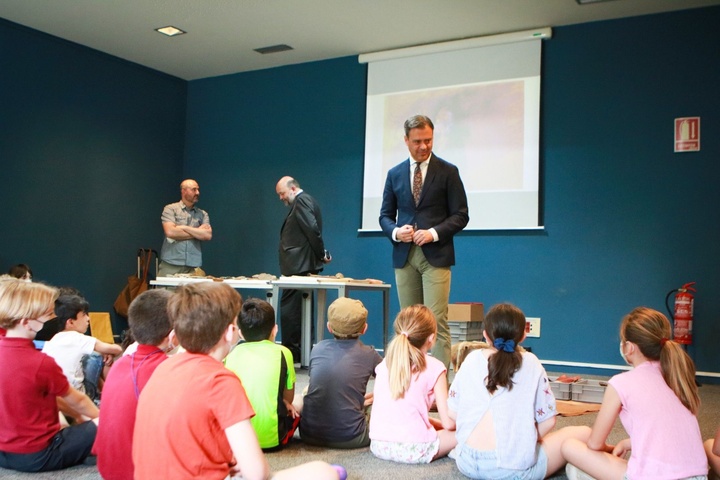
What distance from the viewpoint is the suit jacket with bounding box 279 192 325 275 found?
5.36 m

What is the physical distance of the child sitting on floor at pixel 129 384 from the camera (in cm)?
203

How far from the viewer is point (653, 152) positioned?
5.39 metres

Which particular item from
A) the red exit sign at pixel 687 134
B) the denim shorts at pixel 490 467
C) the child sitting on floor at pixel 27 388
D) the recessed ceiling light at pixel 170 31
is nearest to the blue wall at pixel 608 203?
the red exit sign at pixel 687 134

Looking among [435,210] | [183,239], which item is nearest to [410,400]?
[435,210]

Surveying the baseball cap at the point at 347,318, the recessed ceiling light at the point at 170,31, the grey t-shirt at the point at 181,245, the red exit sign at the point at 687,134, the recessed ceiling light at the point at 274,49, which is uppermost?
the recessed ceiling light at the point at 170,31

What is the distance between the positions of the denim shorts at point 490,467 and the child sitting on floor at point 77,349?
68.9 inches

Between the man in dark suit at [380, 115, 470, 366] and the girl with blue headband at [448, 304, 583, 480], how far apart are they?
114 centimetres

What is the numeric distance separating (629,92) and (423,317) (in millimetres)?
3733

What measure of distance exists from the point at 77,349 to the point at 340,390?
1.26 meters

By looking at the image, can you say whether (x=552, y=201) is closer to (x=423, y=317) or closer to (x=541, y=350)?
(x=541, y=350)

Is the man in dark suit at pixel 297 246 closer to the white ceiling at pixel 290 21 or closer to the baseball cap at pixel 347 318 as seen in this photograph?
the white ceiling at pixel 290 21

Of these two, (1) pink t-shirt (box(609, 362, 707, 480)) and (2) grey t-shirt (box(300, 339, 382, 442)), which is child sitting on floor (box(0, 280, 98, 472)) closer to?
(2) grey t-shirt (box(300, 339, 382, 442))

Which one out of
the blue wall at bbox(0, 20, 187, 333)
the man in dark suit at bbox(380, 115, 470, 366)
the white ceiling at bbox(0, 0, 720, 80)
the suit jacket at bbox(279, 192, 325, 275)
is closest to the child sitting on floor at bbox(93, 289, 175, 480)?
the man in dark suit at bbox(380, 115, 470, 366)

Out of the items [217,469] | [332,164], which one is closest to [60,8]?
[332,164]
